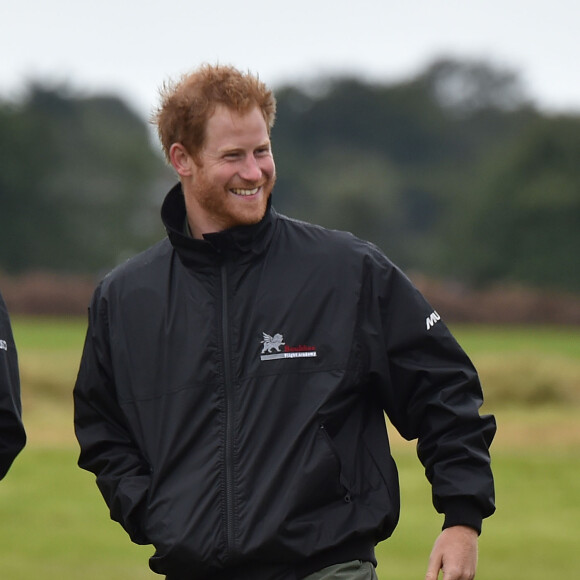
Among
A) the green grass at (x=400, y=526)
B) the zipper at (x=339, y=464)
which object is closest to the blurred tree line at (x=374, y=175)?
the green grass at (x=400, y=526)

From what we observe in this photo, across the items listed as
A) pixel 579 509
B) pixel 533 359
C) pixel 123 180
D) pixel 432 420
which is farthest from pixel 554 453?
pixel 123 180

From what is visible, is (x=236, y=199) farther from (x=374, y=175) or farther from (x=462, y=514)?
(x=374, y=175)

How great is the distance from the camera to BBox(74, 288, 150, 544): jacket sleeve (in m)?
4.01

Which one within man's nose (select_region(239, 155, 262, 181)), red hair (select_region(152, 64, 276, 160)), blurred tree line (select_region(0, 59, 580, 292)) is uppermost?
blurred tree line (select_region(0, 59, 580, 292))

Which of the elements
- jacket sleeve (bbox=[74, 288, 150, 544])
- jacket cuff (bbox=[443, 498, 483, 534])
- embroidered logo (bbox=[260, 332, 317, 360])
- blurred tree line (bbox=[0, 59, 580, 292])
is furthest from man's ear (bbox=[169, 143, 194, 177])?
blurred tree line (bbox=[0, 59, 580, 292])

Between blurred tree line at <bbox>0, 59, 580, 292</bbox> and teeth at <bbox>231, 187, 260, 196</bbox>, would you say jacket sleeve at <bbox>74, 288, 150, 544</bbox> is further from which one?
blurred tree line at <bbox>0, 59, 580, 292</bbox>

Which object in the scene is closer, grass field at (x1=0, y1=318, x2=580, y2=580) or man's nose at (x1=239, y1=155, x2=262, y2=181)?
man's nose at (x1=239, y1=155, x2=262, y2=181)

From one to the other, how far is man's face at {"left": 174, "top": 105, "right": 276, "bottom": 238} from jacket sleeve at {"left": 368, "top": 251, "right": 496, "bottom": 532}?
39 cm

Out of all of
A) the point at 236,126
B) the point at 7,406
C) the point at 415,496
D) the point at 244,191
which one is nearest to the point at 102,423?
the point at 7,406

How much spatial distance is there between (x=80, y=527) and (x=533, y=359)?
41.9 ft

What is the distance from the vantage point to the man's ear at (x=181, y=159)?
412 centimetres

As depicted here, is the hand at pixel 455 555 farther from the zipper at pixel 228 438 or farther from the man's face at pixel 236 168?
the man's face at pixel 236 168

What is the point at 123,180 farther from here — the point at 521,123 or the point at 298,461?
the point at 298,461

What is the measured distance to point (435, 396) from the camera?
154 inches
